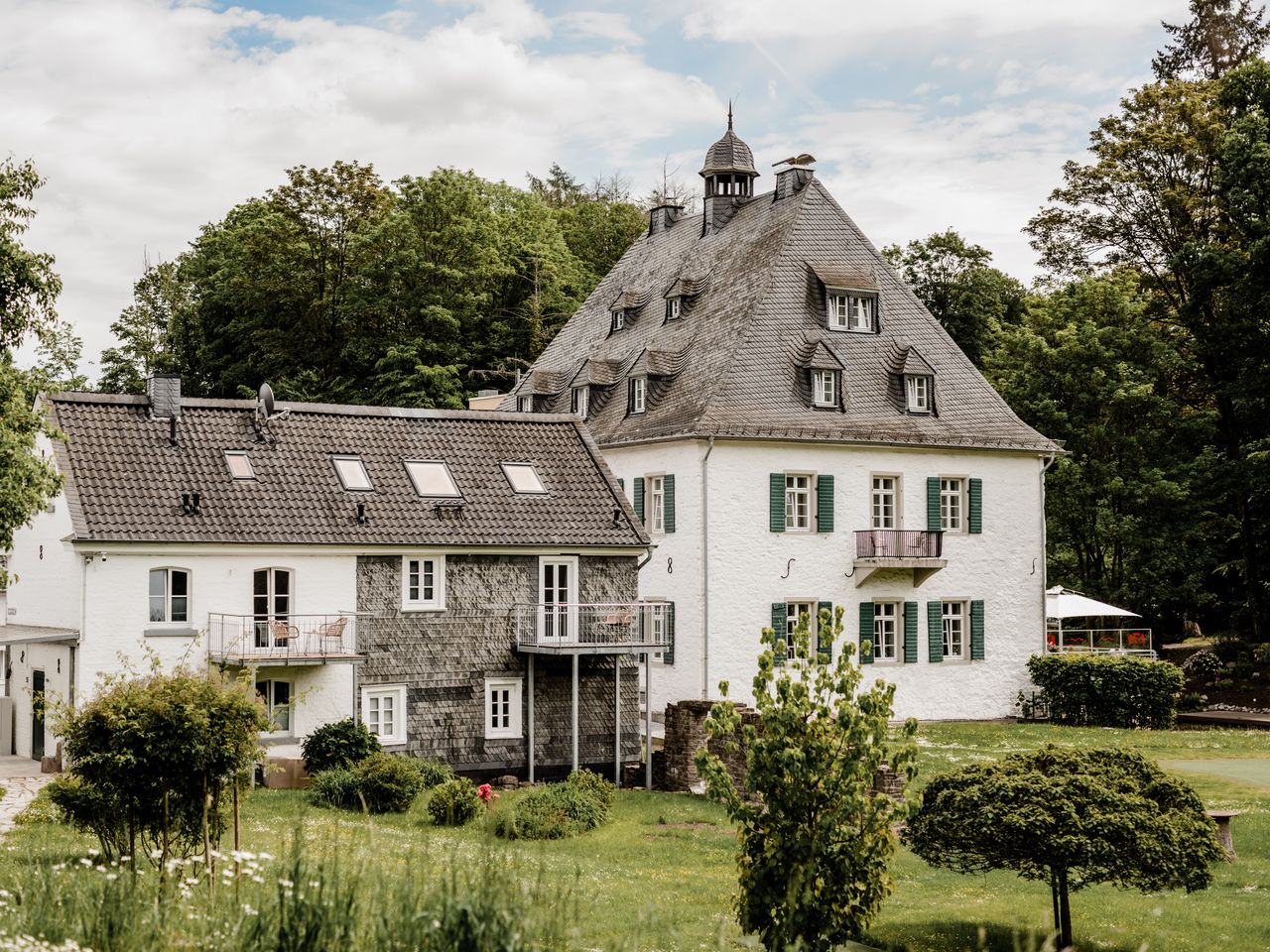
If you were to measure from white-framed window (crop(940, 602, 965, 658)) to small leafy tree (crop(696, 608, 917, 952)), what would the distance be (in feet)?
84.3

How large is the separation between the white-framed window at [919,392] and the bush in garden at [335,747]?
695 inches

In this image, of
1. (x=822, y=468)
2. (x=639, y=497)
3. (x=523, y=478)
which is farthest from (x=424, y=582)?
(x=822, y=468)

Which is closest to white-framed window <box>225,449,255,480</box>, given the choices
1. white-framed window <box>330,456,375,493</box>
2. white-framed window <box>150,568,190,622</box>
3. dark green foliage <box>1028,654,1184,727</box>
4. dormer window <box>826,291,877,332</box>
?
white-framed window <box>330,456,375,493</box>

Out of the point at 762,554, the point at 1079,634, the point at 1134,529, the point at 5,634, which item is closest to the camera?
the point at 5,634

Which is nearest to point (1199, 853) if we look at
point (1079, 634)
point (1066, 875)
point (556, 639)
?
point (1066, 875)

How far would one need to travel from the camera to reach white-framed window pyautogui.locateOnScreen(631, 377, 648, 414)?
125ft

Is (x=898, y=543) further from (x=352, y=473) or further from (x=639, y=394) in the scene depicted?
(x=352, y=473)

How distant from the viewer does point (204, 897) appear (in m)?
9.47

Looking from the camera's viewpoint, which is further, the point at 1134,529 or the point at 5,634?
the point at 1134,529

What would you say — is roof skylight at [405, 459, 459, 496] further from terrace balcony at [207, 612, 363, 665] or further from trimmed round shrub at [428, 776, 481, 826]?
trimmed round shrub at [428, 776, 481, 826]

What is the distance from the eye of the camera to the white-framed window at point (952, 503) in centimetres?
3781

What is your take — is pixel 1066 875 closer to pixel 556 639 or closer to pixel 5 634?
pixel 556 639

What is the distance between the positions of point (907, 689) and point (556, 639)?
11.2m

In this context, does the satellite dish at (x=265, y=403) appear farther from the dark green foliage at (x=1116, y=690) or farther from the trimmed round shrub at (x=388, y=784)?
the dark green foliage at (x=1116, y=690)
